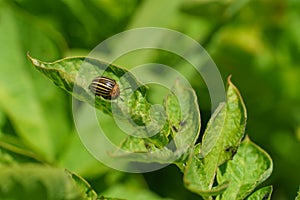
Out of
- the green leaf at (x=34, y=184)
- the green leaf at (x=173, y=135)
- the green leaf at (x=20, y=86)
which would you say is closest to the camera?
the green leaf at (x=34, y=184)

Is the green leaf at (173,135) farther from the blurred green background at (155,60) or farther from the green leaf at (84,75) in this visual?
the blurred green background at (155,60)

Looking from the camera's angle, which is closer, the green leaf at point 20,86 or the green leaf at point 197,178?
the green leaf at point 197,178

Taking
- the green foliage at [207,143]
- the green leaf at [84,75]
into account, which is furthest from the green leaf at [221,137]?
the green leaf at [84,75]

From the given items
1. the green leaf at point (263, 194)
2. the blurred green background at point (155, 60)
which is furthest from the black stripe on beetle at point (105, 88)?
the blurred green background at point (155, 60)

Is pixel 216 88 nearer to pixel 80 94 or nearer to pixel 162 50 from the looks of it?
pixel 162 50

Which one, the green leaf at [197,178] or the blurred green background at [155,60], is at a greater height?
the green leaf at [197,178]

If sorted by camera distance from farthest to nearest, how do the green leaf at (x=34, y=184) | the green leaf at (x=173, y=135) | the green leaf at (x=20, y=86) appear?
the green leaf at (x=20, y=86)
the green leaf at (x=173, y=135)
the green leaf at (x=34, y=184)

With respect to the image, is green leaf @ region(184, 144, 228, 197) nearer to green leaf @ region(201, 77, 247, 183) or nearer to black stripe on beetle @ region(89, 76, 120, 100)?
green leaf @ region(201, 77, 247, 183)

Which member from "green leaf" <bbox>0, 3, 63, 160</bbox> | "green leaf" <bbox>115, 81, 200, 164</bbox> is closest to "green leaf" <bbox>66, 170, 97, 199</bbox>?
"green leaf" <bbox>115, 81, 200, 164</bbox>

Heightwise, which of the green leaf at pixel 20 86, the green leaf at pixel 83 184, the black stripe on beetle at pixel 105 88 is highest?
the black stripe on beetle at pixel 105 88
